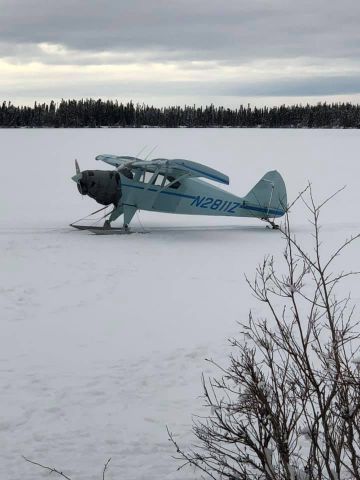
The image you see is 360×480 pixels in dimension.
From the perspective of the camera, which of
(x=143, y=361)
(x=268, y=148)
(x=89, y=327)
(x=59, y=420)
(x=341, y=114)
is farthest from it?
(x=341, y=114)

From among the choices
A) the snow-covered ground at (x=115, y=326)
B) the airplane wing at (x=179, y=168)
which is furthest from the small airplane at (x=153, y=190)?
the snow-covered ground at (x=115, y=326)

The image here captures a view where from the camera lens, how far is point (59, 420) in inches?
223

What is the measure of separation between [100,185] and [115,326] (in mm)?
6211

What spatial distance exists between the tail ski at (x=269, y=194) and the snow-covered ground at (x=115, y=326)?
0.65 meters

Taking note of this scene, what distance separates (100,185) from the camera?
13.9 meters

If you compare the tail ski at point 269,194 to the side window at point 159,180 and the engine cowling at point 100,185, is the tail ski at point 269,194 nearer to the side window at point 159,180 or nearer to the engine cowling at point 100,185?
the side window at point 159,180

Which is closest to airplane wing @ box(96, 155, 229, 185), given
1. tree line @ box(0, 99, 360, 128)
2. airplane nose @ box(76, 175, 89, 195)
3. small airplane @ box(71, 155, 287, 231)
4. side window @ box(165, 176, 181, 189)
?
small airplane @ box(71, 155, 287, 231)

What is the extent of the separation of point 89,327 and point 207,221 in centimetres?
954

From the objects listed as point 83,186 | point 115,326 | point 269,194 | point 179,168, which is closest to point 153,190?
point 179,168

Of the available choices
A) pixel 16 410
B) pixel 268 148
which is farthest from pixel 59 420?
pixel 268 148

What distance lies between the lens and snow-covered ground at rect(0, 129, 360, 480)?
534cm

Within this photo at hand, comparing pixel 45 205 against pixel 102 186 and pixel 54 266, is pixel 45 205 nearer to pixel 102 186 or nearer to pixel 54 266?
pixel 102 186

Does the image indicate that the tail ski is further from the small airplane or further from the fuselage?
the fuselage

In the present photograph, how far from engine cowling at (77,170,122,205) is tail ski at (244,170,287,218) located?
3.08 metres
